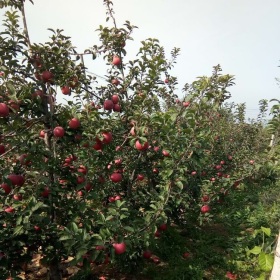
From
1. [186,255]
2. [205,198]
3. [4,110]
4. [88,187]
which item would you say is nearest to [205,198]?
[205,198]

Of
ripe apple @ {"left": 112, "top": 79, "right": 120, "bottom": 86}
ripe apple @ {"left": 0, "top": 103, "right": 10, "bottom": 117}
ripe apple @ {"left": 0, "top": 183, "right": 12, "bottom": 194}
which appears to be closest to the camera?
ripe apple @ {"left": 0, "top": 103, "right": 10, "bottom": 117}

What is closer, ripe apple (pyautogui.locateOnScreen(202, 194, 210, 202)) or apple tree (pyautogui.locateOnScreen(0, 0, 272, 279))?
apple tree (pyautogui.locateOnScreen(0, 0, 272, 279))

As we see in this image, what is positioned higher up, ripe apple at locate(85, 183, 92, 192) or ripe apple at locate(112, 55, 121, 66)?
ripe apple at locate(112, 55, 121, 66)

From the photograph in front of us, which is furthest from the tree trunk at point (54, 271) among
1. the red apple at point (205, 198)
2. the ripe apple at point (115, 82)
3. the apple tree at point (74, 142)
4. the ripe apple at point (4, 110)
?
the red apple at point (205, 198)

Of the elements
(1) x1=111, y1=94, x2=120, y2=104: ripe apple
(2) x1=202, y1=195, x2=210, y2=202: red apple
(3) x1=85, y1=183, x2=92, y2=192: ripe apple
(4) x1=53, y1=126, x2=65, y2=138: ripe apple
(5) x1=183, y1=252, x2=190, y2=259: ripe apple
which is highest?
(1) x1=111, y1=94, x2=120, y2=104: ripe apple

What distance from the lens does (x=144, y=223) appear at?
2.77 meters

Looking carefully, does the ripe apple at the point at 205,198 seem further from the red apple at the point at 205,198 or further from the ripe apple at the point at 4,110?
the ripe apple at the point at 4,110

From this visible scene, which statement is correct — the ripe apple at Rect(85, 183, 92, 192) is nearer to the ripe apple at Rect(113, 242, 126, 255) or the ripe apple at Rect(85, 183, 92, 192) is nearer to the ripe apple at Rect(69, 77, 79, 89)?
the ripe apple at Rect(113, 242, 126, 255)

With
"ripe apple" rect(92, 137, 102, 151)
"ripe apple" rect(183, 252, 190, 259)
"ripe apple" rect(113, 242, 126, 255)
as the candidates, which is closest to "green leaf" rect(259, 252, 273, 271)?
"ripe apple" rect(183, 252, 190, 259)

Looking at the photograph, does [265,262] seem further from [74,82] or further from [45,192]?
[74,82]

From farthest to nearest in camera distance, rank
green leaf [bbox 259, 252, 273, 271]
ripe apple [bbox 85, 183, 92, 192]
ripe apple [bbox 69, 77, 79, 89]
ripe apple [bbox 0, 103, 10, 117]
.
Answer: green leaf [bbox 259, 252, 273, 271], ripe apple [bbox 69, 77, 79, 89], ripe apple [bbox 85, 183, 92, 192], ripe apple [bbox 0, 103, 10, 117]

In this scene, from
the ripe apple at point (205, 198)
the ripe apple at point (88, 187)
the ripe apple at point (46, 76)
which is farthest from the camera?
the ripe apple at point (205, 198)

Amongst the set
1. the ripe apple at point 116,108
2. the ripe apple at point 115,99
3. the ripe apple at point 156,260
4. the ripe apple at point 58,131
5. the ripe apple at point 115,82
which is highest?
the ripe apple at point 115,82

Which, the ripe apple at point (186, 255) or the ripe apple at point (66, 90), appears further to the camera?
the ripe apple at point (186, 255)
